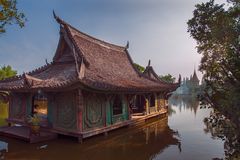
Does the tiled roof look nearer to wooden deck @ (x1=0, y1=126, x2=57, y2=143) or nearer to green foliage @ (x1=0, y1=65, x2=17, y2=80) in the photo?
wooden deck @ (x1=0, y1=126, x2=57, y2=143)

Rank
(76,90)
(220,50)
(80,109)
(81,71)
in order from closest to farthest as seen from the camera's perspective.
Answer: (220,50)
(80,109)
(76,90)
(81,71)

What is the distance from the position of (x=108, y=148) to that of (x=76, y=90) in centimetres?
296

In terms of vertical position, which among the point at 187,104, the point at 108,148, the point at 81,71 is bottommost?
the point at 187,104

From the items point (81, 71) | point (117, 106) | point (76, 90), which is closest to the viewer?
point (76, 90)

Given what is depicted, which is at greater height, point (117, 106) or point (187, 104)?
point (117, 106)

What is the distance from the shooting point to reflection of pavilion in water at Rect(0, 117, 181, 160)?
7215 millimetres

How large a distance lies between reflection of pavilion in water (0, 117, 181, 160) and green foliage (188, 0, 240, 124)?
368 centimetres

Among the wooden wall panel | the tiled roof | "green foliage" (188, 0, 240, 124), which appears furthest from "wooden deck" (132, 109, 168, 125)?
"green foliage" (188, 0, 240, 124)

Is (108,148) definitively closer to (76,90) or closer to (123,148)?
(123,148)

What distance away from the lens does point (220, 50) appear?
5.12 meters

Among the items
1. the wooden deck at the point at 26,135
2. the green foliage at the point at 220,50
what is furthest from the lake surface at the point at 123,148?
the green foliage at the point at 220,50

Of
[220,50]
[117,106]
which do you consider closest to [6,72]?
[117,106]

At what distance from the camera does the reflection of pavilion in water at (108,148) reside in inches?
284

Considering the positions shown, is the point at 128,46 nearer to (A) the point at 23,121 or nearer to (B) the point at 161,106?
(B) the point at 161,106
